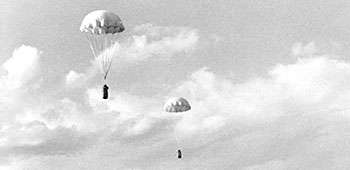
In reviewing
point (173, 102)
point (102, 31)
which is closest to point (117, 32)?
point (102, 31)

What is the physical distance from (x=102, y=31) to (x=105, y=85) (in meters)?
6.04

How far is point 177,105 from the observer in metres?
99.1

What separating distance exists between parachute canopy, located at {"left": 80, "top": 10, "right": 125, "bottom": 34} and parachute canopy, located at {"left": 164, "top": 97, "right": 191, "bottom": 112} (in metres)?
22.9

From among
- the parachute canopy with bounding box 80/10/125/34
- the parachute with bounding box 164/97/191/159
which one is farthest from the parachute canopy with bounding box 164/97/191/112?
the parachute canopy with bounding box 80/10/125/34

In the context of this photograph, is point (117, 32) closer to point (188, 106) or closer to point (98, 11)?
point (98, 11)

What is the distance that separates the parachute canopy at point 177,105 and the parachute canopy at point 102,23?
75.2 feet

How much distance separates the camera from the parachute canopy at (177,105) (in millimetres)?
99125

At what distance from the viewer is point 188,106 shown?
100188mm

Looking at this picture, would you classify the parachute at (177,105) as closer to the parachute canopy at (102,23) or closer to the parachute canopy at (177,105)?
the parachute canopy at (177,105)

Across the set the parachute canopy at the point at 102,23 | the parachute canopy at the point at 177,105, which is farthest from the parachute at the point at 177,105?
the parachute canopy at the point at 102,23

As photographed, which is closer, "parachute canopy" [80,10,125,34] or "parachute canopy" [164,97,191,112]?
"parachute canopy" [80,10,125,34]

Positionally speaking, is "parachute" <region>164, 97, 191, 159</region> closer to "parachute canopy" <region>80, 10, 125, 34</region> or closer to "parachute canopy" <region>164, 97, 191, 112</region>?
"parachute canopy" <region>164, 97, 191, 112</region>

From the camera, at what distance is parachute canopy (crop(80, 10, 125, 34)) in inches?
3041

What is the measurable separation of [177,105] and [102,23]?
996 inches
